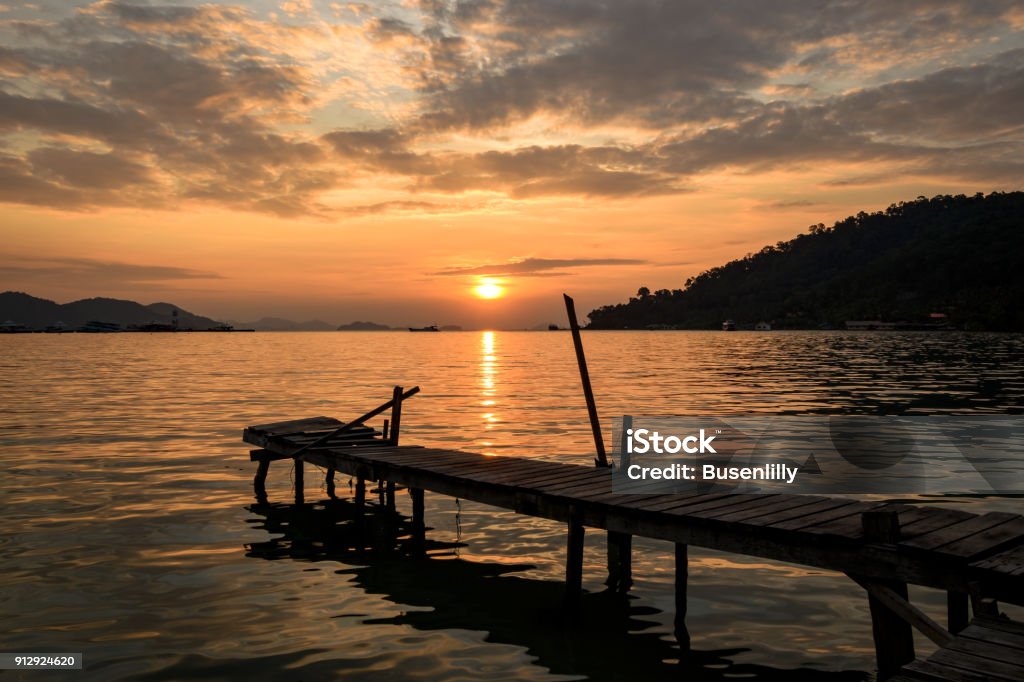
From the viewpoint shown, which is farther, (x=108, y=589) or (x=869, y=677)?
A: (x=108, y=589)

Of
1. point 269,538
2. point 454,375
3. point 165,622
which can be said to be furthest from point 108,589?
point 454,375

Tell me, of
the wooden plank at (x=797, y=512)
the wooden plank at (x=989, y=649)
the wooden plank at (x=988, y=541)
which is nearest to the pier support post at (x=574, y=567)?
the wooden plank at (x=797, y=512)

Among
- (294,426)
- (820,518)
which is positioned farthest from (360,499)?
(820,518)

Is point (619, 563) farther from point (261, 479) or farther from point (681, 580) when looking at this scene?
point (261, 479)

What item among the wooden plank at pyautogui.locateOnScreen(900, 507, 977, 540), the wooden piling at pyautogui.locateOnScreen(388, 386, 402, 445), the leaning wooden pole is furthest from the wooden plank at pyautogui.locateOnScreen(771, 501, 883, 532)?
the wooden piling at pyautogui.locateOnScreen(388, 386, 402, 445)

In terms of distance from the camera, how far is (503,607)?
40.0 feet

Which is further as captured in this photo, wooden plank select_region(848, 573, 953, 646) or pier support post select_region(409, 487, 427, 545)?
pier support post select_region(409, 487, 427, 545)

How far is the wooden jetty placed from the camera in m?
7.60

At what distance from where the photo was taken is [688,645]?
1065 cm

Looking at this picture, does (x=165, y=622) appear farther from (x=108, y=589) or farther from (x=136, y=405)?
(x=136, y=405)

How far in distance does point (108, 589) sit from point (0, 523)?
5.67 metres

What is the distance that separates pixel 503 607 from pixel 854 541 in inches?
212

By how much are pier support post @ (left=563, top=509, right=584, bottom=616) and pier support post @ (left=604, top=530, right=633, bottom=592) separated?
3.50 feet

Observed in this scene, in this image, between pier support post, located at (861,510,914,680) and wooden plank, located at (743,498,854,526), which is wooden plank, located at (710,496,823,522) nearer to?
wooden plank, located at (743,498,854,526)
